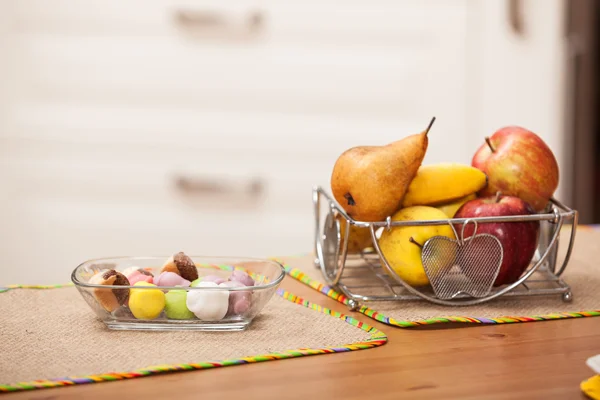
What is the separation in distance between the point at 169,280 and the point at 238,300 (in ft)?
0.23

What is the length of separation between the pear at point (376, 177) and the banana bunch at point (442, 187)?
0.5 inches

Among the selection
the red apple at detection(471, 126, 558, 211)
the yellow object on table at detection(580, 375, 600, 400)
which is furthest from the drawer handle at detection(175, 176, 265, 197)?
the yellow object on table at detection(580, 375, 600, 400)

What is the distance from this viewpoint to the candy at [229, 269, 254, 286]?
760 mm

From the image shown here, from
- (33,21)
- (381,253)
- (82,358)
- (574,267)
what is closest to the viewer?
A: (82,358)

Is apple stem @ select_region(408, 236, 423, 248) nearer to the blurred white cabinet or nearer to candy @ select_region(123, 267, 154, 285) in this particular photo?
candy @ select_region(123, 267, 154, 285)

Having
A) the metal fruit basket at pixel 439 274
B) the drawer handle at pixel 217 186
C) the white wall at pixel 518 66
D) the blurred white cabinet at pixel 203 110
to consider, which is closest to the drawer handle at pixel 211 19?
the blurred white cabinet at pixel 203 110

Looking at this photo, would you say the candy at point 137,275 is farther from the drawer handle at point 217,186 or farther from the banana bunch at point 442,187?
the drawer handle at point 217,186

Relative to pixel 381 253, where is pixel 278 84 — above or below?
above

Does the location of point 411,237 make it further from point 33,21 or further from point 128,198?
point 33,21

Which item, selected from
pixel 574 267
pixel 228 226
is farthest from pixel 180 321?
pixel 228 226

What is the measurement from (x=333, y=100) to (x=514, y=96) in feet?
1.52

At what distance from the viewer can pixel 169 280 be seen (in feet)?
2.47

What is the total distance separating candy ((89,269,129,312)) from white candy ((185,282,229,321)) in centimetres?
6

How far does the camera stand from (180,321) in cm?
74
